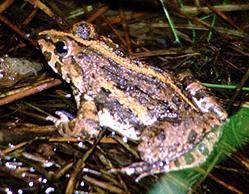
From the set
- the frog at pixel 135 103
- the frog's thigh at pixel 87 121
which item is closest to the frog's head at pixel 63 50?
the frog at pixel 135 103

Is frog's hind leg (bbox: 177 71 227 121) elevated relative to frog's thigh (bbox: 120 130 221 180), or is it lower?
elevated

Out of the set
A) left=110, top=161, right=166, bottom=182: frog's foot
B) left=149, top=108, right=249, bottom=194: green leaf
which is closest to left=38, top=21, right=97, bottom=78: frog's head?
left=110, top=161, right=166, bottom=182: frog's foot

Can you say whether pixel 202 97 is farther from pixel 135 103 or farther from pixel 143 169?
pixel 143 169

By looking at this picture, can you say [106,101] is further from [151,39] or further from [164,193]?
[151,39]

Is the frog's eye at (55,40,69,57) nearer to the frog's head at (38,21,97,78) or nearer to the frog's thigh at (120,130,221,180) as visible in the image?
the frog's head at (38,21,97,78)

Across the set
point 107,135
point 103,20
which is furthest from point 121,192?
point 103,20

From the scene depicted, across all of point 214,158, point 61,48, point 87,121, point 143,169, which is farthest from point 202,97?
point 61,48
